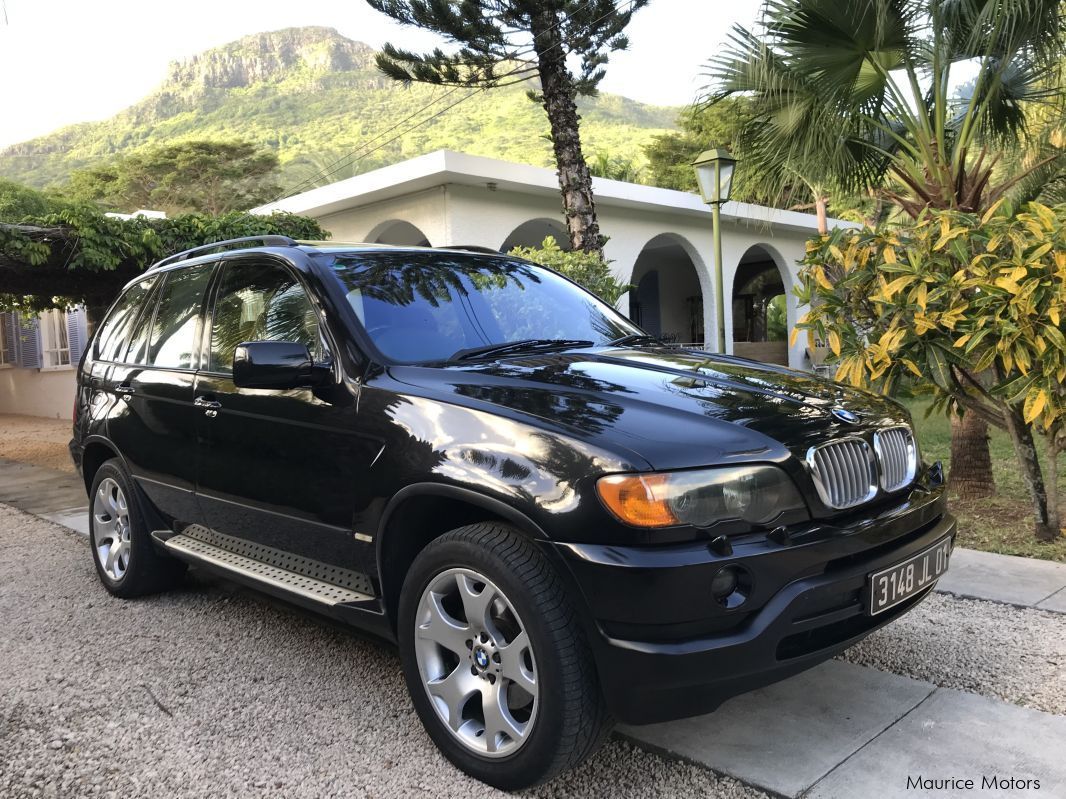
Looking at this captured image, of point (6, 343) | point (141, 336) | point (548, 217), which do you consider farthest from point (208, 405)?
point (6, 343)

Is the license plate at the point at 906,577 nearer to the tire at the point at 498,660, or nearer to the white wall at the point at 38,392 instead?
the tire at the point at 498,660

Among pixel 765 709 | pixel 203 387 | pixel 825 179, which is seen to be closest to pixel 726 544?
pixel 765 709

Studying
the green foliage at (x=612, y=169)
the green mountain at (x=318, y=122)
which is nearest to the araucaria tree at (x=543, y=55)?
the green foliage at (x=612, y=169)

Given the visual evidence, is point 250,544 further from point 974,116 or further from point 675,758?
point 974,116

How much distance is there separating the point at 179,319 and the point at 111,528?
4.44 ft

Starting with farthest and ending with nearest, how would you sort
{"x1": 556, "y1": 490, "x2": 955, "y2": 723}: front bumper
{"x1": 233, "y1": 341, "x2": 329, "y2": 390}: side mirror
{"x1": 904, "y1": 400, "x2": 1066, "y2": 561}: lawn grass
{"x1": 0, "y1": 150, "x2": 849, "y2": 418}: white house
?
{"x1": 0, "y1": 150, "x2": 849, "y2": 418}: white house, {"x1": 904, "y1": 400, "x2": 1066, "y2": 561}: lawn grass, {"x1": 233, "y1": 341, "x2": 329, "y2": 390}: side mirror, {"x1": 556, "y1": 490, "x2": 955, "y2": 723}: front bumper

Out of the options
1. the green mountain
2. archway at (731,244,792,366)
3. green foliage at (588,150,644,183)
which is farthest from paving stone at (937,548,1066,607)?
the green mountain

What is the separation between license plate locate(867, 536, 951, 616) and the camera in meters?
2.48

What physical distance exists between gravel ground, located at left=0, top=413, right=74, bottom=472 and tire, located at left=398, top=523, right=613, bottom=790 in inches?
371

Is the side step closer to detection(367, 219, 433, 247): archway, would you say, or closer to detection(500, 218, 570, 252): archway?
detection(367, 219, 433, 247): archway

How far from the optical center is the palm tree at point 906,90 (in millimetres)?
6480

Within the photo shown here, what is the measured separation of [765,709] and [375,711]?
4.66 feet

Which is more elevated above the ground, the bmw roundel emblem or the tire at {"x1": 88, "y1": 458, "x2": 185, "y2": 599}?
the bmw roundel emblem

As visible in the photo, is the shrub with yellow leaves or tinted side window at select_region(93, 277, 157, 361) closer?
the shrub with yellow leaves
